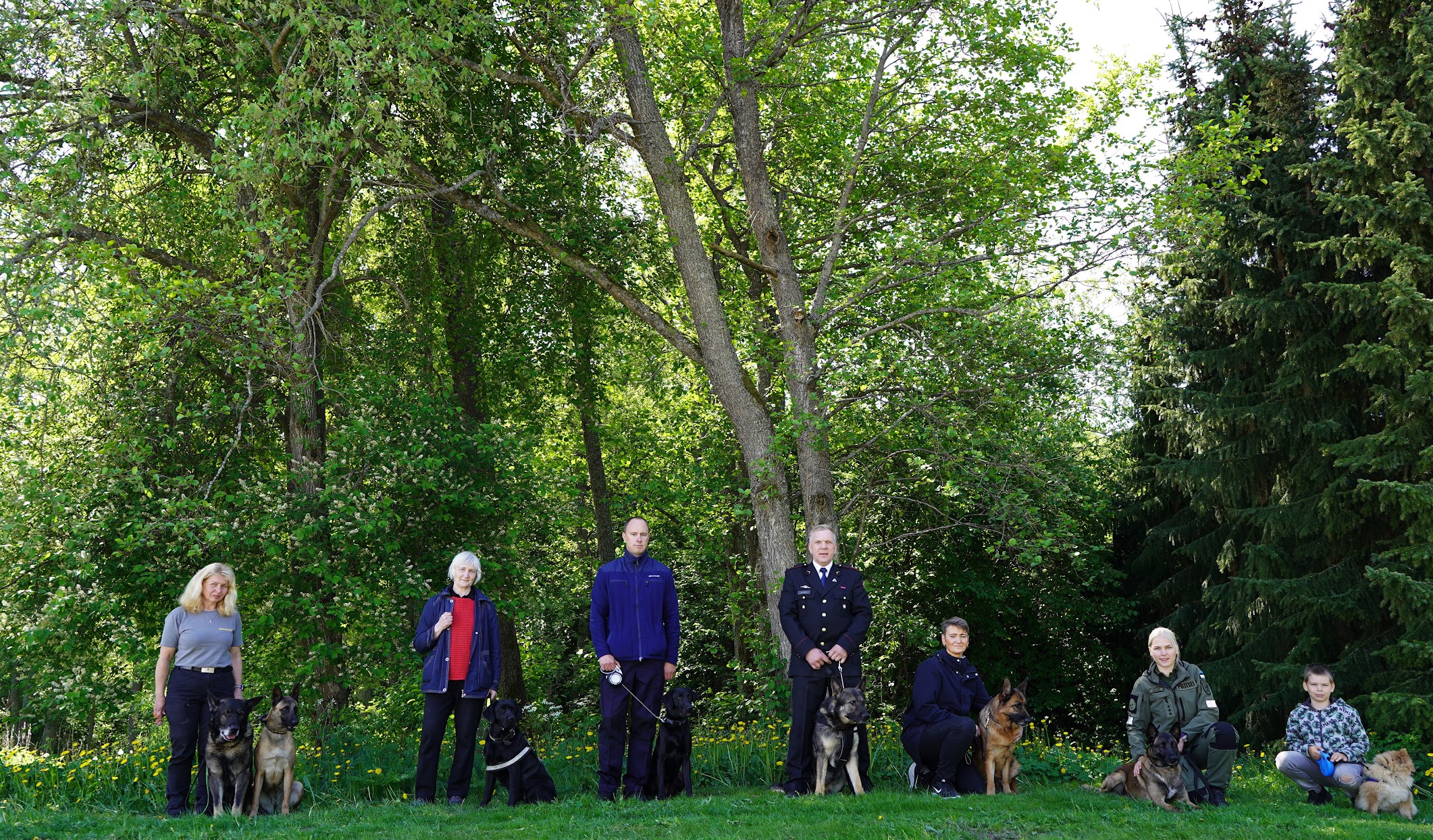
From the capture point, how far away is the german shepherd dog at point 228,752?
623cm

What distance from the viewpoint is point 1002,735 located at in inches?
267

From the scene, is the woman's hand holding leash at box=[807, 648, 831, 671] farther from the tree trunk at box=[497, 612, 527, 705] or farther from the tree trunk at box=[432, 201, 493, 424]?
the tree trunk at box=[497, 612, 527, 705]

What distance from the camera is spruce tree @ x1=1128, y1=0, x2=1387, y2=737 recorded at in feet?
44.3

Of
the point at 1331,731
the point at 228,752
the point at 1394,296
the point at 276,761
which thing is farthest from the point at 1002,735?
the point at 1394,296

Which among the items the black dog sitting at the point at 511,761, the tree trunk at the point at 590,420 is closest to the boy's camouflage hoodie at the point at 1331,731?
the black dog sitting at the point at 511,761

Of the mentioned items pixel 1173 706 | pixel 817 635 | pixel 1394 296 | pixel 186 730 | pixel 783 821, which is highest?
pixel 1394 296

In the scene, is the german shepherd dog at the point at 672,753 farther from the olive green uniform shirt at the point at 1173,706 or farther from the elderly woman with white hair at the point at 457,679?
the olive green uniform shirt at the point at 1173,706

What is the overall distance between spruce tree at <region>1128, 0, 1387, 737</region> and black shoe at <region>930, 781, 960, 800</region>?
26.5ft

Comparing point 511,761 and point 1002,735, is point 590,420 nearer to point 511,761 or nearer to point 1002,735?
point 511,761

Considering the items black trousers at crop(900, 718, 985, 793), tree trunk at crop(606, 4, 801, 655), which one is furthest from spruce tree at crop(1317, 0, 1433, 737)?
tree trunk at crop(606, 4, 801, 655)

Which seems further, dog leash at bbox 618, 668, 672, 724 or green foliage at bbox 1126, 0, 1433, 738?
green foliage at bbox 1126, 0, 1433, 738

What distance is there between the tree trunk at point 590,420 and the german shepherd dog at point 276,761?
26.7 feet

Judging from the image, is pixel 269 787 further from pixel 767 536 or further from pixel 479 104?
pixel 479 104

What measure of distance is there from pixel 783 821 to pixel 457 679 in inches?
98.0
